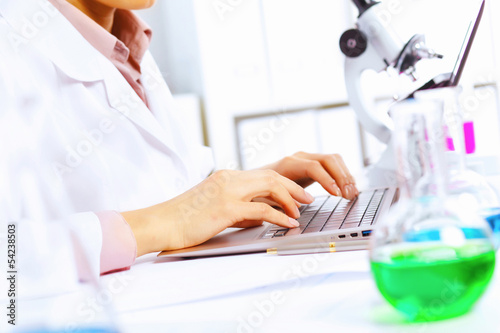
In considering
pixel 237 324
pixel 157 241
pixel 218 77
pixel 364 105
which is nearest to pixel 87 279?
pixel 237 324

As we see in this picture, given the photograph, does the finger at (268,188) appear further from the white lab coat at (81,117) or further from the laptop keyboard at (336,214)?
the white lab coat at (81,117)

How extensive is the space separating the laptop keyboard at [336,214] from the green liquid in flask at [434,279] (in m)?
0.31

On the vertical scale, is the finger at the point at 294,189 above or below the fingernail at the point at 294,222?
above

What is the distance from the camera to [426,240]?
376 mm

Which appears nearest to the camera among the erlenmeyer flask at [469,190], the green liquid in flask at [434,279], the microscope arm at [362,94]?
the green liquid in flask at [434,279]

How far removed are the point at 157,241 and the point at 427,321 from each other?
430 millimetres

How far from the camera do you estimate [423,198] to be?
397 mm

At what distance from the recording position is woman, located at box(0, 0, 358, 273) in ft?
2.44

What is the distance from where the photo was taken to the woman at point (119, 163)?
743mm

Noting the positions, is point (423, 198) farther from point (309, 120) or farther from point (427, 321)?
point (309, 120)

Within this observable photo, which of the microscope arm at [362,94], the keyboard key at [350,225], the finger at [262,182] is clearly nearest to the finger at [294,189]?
the finger at [262,182]

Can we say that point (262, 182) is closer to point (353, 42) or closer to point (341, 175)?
point (341, 175)

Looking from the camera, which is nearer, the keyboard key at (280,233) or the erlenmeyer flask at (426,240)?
the erlenmeyer flask at (426,240)

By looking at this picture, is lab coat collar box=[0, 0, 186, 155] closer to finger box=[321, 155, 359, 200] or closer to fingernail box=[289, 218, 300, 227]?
finger box=[321, 155, 359, 200]
